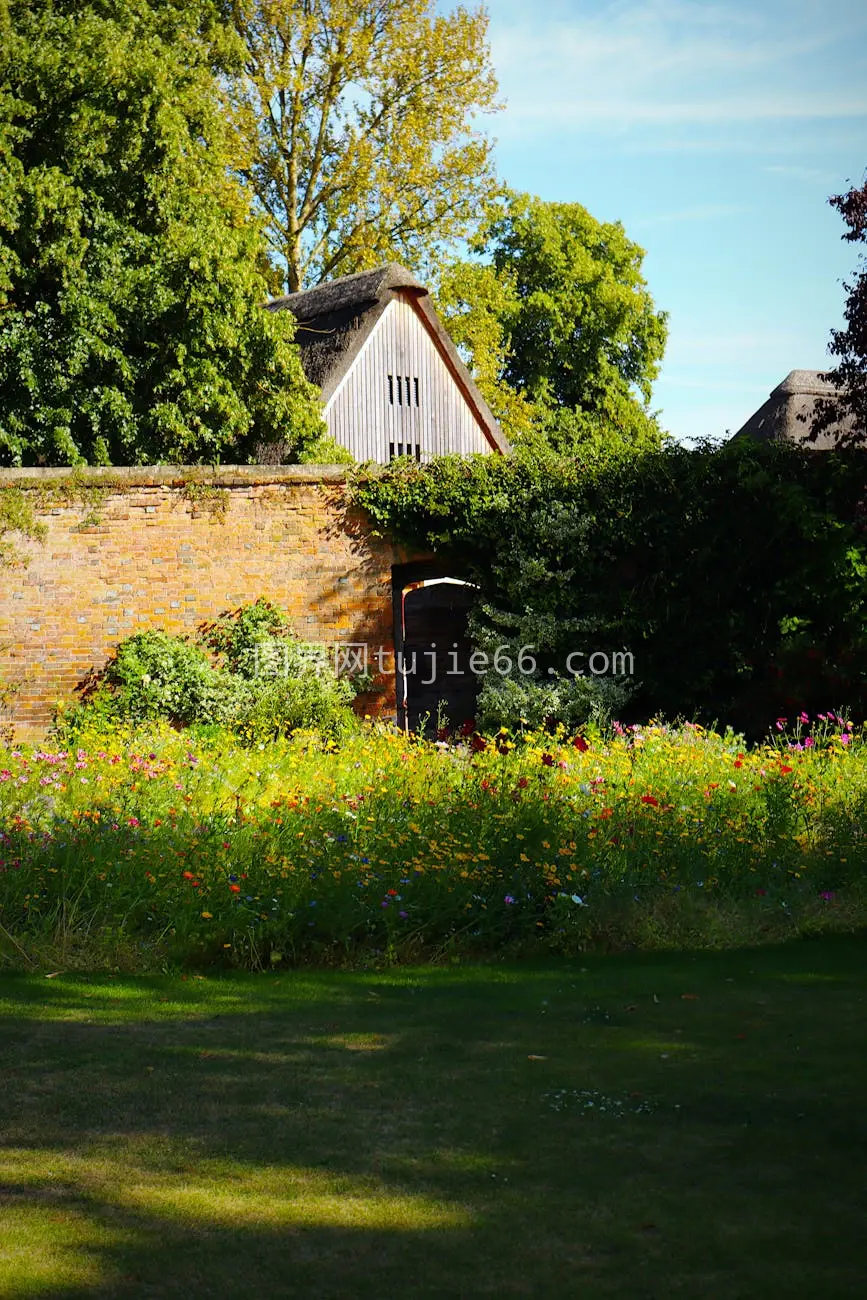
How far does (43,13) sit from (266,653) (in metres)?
11.2

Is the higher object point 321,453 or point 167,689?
point 321,453

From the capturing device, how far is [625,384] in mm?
36938

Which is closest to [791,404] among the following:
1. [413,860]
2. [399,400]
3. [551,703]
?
[399,400]

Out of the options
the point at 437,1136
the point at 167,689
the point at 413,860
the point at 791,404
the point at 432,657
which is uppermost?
the point at 791,404

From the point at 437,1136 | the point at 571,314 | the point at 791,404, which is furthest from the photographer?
the point at 571,314

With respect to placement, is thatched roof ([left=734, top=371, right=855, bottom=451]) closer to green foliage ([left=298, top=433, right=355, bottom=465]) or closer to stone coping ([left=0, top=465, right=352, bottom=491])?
green foliage ([left=298, top=433, right=355, bottom=465])

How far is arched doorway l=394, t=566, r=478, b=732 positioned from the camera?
Answer: 15078 millimetres

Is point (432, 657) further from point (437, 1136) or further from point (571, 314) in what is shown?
point (571, 314)

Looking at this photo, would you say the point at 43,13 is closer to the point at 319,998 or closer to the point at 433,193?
the point at 433,193

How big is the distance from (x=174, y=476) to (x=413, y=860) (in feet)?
29.0

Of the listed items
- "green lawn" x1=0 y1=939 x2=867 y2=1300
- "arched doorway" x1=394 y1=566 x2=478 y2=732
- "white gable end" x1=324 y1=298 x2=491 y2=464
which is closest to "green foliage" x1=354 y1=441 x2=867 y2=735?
"arched doorway" x1=394 y1=566 x2=478 y2=732

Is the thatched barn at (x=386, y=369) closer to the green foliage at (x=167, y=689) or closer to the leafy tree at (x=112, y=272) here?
the leafy tree at (x=112, y=272)

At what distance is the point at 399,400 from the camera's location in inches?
1055

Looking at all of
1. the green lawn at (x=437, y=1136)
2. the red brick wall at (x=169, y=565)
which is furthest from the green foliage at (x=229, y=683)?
the green lawn at (x=437, y=1136)
